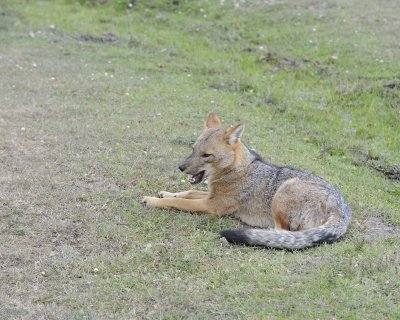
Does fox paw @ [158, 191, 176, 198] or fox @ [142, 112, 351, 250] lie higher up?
fox @ [142, 112, 351, 250]

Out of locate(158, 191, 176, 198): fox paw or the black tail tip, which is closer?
the black tail tip

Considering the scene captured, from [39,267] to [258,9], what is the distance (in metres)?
14.1

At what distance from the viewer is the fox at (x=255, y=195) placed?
7035 millimetres

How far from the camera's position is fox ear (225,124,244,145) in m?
7.78

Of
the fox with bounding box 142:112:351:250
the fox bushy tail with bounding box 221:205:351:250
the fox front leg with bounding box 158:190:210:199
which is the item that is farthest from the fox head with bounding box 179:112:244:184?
the fox bushy tail with bounding box 221:205:351:250

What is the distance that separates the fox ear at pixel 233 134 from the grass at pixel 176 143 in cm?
103

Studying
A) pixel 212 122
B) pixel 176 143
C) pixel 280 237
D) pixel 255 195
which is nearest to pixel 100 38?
pixel 176 143

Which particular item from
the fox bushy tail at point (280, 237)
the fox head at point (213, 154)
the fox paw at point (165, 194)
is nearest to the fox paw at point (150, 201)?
the fox paw at point (165, 194)

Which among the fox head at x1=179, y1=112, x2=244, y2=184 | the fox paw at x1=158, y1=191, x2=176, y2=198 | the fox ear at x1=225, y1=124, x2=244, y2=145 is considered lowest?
the fox paw at x1=158, y1=191, x2=176, y2=198

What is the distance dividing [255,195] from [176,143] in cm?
282

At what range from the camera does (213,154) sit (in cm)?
786

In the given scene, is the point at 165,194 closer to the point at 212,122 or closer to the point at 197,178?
the point at 197,178

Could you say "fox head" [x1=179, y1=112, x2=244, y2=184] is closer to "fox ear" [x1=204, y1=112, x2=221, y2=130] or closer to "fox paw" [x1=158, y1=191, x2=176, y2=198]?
"fox paw" [x1=158, y1=191, x2=176, y2=198]

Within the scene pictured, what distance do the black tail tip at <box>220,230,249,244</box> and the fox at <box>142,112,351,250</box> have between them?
0.01 m
